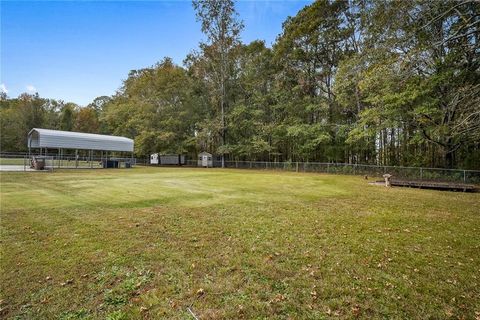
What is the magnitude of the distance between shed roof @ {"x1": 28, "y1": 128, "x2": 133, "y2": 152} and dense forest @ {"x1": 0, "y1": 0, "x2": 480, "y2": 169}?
5.68 meters

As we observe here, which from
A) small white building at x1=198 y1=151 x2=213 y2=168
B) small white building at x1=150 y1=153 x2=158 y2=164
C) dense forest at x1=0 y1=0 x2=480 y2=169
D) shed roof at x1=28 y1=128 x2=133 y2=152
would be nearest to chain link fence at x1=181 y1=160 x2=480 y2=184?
dense forest at x1=0 y1=0 x2=480 y2=169

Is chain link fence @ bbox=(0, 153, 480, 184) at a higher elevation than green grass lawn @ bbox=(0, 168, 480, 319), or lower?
higher

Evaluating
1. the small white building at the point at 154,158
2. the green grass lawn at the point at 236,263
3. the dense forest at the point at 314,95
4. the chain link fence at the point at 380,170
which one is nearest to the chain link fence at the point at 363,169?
the chain link fence at the point at 380,170

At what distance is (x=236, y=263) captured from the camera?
366 cm

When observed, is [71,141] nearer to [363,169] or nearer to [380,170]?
[363,169]

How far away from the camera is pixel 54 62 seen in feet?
49.8

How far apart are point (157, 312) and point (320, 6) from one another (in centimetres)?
2563

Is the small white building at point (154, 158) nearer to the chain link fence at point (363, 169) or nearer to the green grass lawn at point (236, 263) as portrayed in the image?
the chain link fence at point (363, 169)

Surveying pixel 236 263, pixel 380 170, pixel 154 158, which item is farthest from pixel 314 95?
pixel 236 263

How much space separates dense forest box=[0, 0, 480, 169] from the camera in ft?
32.5

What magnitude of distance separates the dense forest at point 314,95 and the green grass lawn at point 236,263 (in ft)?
15.1

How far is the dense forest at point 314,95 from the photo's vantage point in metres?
9.90

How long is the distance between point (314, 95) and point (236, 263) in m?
24.4

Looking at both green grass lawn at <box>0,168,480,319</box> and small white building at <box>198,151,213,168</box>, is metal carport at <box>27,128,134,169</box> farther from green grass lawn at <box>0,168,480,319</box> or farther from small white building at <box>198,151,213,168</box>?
green grass lawn at <box>0,168,480,319</box>
